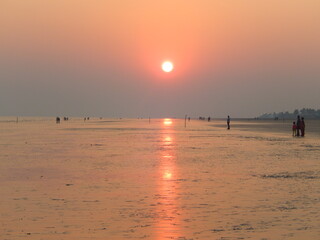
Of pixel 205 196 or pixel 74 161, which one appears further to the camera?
pixel 74 161

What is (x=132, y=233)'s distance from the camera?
30.6 feet

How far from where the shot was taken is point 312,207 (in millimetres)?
11859

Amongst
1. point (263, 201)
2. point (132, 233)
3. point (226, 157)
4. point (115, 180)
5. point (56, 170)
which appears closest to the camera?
point (132, 233)

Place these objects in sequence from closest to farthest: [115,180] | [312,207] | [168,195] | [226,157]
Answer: [312,207], [168,195], [115,180], [226,157]

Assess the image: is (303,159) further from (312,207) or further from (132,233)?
(132,233)

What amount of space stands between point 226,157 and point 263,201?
535 inches

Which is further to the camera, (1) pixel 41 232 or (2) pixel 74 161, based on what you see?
(2) pixel 74 161

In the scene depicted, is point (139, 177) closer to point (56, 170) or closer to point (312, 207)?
point (56, 170)

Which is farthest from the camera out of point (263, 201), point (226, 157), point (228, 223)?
point (226, 157)

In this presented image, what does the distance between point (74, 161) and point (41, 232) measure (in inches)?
581

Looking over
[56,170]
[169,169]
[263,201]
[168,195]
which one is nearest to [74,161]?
[56,170]

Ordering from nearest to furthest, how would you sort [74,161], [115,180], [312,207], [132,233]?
[132,233]
[312,207]
[115,180]
[74,161]

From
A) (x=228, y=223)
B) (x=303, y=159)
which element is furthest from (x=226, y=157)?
(x=228, y=223)

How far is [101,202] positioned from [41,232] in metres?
3.30
